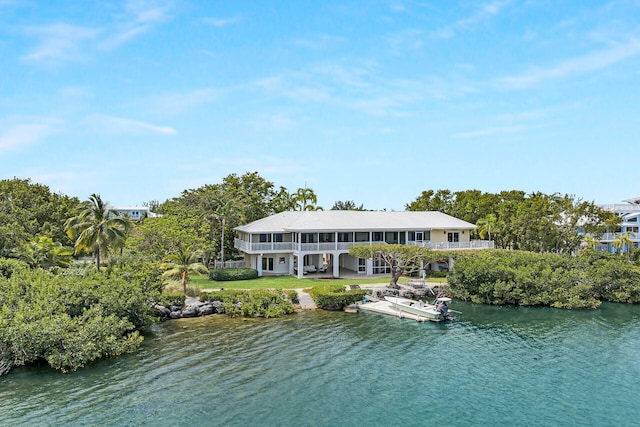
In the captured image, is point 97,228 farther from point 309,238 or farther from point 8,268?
point 309,238

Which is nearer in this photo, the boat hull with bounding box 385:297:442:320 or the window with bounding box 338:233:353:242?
the boat hull with bounding box 385:297:442:320

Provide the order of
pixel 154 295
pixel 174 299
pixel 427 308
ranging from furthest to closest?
pixel 174 299, pixel 427 308, pixel 154 295

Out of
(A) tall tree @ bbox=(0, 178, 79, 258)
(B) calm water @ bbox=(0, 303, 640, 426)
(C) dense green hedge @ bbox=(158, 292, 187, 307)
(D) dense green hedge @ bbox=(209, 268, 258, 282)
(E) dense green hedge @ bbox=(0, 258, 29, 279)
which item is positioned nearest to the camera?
(B) calm water @ bbox=(0, 303, 640, 426)

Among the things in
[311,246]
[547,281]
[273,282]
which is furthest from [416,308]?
[311,246]

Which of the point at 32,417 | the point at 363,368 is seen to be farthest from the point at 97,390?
the point at 363,368

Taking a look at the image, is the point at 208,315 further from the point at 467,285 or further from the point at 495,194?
the point at 495,194

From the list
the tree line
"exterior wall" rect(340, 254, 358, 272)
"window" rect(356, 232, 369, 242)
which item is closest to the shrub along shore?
"window" rect(356, 232, 369, 242)

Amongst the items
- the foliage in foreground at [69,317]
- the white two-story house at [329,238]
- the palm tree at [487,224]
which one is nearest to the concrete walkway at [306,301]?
the white two-story house at [329,238]

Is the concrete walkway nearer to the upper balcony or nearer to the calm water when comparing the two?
the calm water
